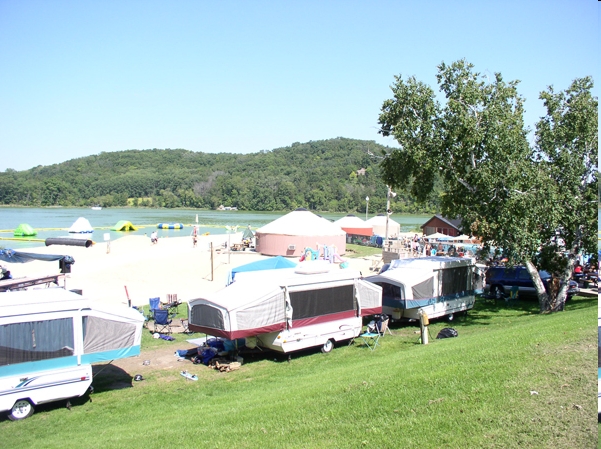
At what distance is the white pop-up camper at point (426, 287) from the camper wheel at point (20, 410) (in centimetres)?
916

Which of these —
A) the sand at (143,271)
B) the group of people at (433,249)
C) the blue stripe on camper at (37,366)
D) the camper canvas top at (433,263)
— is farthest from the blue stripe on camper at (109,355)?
the group of people at (433,249)

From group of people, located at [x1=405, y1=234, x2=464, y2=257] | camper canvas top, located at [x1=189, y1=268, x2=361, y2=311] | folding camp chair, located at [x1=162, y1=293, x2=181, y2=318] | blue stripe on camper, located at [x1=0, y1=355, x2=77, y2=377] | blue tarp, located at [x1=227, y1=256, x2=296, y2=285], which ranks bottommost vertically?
folding camp chair, located at [x1=162, y1=293, x2=181, y2=318]

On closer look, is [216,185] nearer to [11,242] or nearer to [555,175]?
[11,242]

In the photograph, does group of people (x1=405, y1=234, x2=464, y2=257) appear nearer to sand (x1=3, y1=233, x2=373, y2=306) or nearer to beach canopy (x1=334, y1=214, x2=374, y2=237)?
sand (x1=3, y1=233, x2=373, y2=306)

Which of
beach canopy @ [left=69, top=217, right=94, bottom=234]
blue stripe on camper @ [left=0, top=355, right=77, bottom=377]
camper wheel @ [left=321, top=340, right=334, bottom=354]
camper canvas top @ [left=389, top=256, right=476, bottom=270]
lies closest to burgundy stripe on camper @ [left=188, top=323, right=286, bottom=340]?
camper wheel @ [left=321, top=340, right=334, bottom=354]

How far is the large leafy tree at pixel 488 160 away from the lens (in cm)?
1477

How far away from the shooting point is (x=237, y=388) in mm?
9914

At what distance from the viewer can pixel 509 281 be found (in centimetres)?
1956

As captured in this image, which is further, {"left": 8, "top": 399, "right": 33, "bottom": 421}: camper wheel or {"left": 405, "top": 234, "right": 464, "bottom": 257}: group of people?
{"left": 405, "top": 234, "right": 464, "bottom": 257}: group of people

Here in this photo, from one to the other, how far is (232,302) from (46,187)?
411 ft

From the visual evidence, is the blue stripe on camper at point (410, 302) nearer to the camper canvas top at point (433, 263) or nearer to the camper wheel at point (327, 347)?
the camper canvas top at point (433, 263)

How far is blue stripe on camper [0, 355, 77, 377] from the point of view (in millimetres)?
8547

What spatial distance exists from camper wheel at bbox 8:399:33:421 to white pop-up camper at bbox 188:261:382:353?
12.3ft

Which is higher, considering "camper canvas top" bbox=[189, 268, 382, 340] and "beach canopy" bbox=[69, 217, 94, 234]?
"camper canvas top" bbox=[189, 268, 382, 340]
